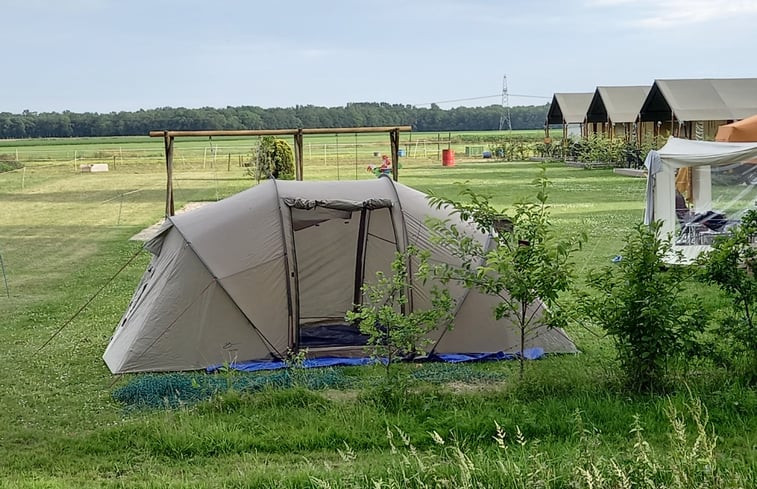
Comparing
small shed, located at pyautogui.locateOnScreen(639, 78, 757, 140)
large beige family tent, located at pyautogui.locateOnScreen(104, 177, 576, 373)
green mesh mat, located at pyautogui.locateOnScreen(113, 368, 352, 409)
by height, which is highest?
small shed, located at pyautogui.locateOnScreen(639, 78, 757, 140)

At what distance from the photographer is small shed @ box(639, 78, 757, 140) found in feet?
96.8

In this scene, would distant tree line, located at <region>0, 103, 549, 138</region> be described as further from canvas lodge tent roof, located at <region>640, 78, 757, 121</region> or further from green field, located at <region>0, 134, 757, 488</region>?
green field, located at <region>0, 134, 757, 488</region>

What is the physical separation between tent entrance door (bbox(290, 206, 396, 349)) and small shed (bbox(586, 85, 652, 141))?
94.5 feet

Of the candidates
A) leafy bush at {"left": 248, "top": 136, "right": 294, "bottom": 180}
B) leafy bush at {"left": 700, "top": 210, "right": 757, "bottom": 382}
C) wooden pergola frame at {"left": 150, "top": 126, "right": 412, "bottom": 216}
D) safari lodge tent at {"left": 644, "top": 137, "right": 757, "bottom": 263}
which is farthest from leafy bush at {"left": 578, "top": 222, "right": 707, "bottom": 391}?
leafy bush at {"left": 248, "top": 136, "right": 294, "bottom": 180}

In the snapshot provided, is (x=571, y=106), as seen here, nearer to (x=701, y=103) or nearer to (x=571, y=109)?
(x=571, y=109)

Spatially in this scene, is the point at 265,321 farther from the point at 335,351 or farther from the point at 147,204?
the point at 147,204

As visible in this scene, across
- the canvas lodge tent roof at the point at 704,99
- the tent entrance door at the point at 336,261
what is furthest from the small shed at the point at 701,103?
the tent entrance door at the point at 336,261

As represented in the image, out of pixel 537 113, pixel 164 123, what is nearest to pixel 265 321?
pixel 164 123

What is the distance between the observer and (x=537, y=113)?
365 ft

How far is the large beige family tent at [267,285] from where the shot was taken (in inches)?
279

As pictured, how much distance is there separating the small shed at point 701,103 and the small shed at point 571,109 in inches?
427

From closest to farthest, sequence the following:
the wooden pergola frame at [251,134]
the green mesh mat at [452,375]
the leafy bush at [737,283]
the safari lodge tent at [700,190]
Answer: the leafy bush at [737,283] < the green mesh mat at [452,375] < the wooden pergola frame at [251,134] < the safari lodge tent at [700,190]

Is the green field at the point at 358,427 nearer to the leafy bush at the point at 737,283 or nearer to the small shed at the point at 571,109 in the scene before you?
the leafy bush at the point at 737,283

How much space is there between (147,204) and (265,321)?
59.6 feet
